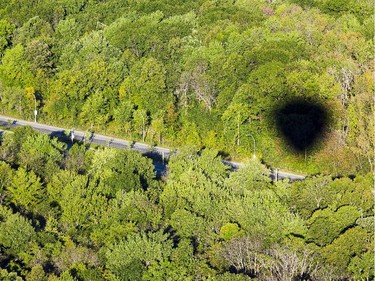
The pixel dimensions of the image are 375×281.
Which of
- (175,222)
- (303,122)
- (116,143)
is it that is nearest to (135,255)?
(175,222)

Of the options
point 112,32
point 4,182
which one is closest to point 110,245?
point 4,182

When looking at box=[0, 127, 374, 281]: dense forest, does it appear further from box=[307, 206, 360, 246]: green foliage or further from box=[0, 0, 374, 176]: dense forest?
box=[0, 0, 374, 176]: dense forest

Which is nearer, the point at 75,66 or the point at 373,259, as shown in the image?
the point at 373,259

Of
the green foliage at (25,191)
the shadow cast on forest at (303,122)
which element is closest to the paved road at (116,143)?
the shadow cast on forest at (303,122)

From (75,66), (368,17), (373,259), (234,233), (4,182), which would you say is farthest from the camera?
(368,17)

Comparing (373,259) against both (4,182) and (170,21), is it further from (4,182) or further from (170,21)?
(170,21)

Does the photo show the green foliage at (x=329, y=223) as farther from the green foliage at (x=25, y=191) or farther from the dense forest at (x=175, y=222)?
the green foliage at (x=25, y=191)
